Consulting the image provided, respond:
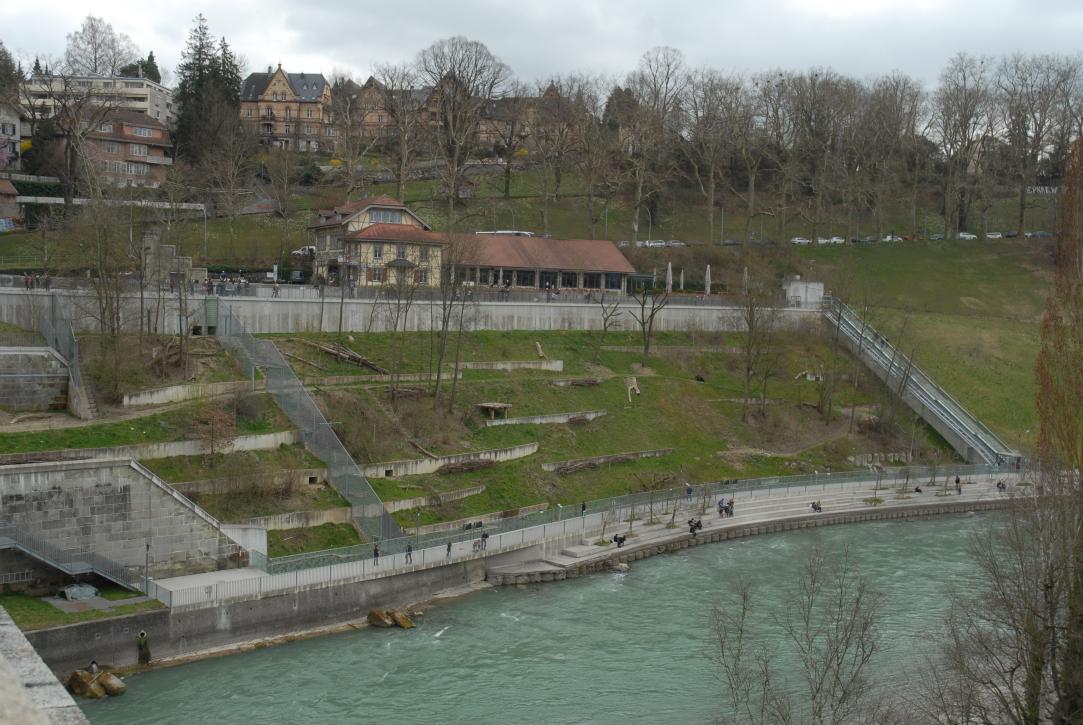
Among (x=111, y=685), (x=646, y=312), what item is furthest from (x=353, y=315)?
(x=111, y=685)

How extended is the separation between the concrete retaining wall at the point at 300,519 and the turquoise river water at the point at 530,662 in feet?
18.2

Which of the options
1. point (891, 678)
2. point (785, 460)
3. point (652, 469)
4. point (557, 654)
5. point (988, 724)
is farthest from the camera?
point (785, 460)

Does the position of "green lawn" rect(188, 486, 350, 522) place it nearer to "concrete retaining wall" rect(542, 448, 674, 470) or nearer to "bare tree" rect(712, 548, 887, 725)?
"concrete retaining wall" rect(542, 448, 674, 470)

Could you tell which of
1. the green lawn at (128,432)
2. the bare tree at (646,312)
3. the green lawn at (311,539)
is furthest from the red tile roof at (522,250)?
the green lawn at (311,539)

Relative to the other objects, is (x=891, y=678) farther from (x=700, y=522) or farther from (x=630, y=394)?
(x=630, y=394)

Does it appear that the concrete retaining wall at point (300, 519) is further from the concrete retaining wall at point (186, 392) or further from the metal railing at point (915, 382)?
the metal railing at point (915, 382)

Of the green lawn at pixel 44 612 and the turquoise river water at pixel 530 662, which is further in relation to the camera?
the green lawn at pixel 44 612

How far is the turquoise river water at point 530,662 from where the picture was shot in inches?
1087

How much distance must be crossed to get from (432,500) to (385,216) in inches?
1188

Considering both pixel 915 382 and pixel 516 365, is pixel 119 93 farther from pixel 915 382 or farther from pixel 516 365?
pixel 915 382

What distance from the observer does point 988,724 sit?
22.0m

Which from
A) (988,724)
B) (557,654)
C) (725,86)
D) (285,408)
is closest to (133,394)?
(285,408)

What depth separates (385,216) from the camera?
68.1 meters

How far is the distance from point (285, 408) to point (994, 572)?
28.4 meters
